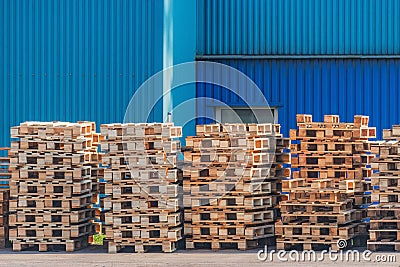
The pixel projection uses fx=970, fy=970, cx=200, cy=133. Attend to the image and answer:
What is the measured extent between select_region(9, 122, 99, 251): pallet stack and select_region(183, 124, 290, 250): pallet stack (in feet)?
6.66

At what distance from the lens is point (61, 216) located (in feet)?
57.7

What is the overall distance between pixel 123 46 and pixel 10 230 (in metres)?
5.78

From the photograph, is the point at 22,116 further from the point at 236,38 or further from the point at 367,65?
A: the point at 367,65

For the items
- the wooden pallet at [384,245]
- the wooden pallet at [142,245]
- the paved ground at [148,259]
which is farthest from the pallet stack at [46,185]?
the wooden pallet at [384,245]

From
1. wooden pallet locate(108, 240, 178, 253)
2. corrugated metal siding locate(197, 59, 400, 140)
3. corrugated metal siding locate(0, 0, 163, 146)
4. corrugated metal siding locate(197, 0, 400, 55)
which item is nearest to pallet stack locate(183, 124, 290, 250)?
wooden pallet locate(108, 240, 178, 253)

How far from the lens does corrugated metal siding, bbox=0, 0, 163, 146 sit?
2164 centimetres

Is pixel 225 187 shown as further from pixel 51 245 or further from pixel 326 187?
pixel 51 245

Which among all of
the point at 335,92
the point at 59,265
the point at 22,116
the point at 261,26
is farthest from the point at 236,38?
the point at 59,265

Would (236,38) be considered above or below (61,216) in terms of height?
above

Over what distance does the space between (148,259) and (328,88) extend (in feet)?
28.8

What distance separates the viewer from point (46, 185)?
17594 millimetres

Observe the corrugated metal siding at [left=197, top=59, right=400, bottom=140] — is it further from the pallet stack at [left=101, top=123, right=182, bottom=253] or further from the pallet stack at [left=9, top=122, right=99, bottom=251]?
the pallet stack at [left=9, top=122, right=99, bottom=251]

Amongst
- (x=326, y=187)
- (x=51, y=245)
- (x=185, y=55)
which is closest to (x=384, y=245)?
(x=326, y=187)

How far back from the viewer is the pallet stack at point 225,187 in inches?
688
